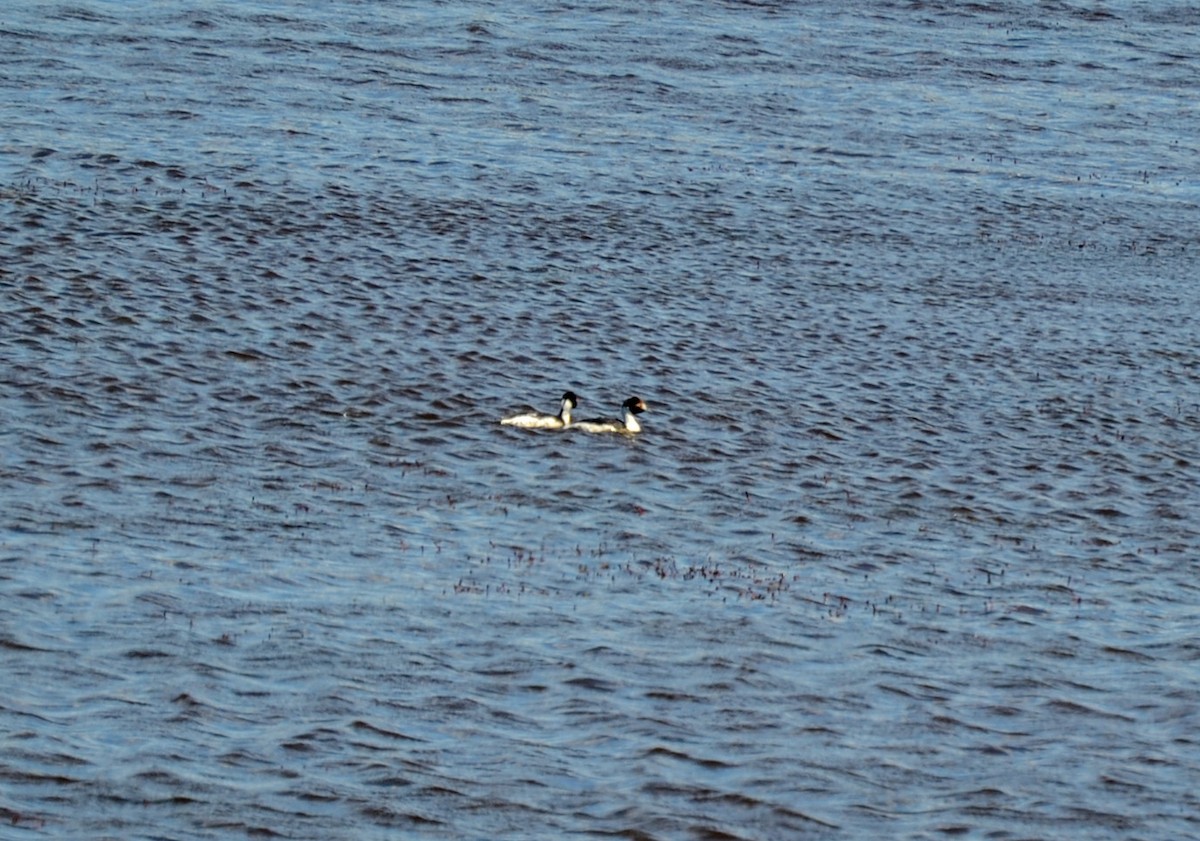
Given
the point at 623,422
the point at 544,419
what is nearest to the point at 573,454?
the point at 544,419

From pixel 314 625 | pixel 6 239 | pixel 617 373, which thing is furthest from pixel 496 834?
pixel 6 239

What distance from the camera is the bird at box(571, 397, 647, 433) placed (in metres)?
22.0

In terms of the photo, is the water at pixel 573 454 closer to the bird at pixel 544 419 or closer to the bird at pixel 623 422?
the bird at pixel 623 422

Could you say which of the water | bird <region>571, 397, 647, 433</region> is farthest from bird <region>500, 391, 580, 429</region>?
the water

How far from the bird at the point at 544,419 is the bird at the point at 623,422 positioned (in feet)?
0.54

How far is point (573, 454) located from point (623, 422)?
1.27 m

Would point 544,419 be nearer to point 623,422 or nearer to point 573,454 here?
point 623,422

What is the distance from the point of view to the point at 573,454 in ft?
70.2

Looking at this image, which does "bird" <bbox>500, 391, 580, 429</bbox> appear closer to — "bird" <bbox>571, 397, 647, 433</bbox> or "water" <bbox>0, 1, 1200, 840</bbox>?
"bird" <bbox>571, 397, 647, 433</bbox>

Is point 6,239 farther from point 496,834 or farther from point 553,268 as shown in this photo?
point 496,834

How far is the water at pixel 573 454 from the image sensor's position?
13453mm

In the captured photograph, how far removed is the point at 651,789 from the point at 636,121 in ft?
97.3

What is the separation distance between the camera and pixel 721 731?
559 inches

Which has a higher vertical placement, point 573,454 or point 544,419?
point 544,419
